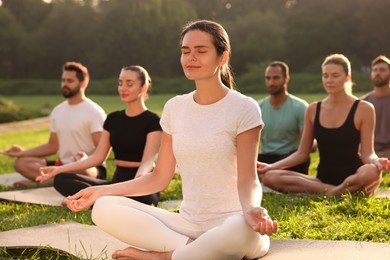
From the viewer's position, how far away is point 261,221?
275cm

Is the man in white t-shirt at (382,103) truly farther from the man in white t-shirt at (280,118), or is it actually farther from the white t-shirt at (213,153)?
the white t-shirt at (213,153)

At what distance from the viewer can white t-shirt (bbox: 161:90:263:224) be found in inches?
123

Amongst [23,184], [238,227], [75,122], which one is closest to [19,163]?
[23,184]

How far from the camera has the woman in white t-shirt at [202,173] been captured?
3.07 meters

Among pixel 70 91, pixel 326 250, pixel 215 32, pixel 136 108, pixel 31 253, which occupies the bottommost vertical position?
pixel 31 253

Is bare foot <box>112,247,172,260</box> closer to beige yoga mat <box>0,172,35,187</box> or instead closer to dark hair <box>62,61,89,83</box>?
dark hair <box>62,61,89,83</box>

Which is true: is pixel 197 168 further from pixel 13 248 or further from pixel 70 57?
pixel 70 57

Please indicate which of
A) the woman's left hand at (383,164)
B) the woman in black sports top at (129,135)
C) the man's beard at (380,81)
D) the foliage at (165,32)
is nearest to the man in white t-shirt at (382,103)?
the man's beard at (380,81)

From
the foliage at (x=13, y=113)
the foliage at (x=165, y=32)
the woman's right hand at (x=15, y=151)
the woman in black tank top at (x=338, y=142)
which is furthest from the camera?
the foliage at (x=165, y=32)

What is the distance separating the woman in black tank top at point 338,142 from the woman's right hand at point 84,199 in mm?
2133

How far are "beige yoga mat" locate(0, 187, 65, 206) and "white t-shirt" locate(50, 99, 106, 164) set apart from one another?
1.51 ft

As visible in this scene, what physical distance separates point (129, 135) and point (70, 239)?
1569 mm

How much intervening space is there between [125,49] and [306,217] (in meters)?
39.1

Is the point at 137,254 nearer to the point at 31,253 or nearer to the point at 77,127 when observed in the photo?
the point at 31,253
